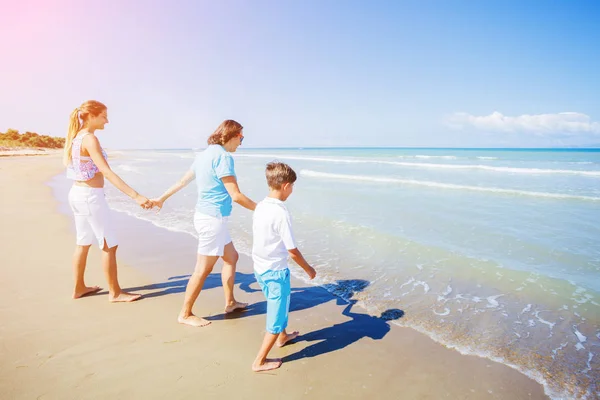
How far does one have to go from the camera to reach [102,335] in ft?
10.8

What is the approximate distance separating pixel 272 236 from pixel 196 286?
4.42 ft

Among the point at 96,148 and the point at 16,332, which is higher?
the point at 96,148

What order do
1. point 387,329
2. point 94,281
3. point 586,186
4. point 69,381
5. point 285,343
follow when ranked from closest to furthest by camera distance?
point 69,381 → point 285,343 → point 387,329 → point 94,281 → point 586,186

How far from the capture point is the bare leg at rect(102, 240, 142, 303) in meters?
3.91

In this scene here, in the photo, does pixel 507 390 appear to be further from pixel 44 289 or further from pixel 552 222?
pixel 552 222

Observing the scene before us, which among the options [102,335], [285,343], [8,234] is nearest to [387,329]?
[285,343]

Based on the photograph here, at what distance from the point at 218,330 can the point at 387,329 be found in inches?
70.4

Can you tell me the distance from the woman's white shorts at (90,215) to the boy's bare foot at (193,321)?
1.24m

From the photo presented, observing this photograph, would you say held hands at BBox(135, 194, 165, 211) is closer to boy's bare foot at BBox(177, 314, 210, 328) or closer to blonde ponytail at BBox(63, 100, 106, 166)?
blonde ponytail at BBox(63, 100, 106, 166)

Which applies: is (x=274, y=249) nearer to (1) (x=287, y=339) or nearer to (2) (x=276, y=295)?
(2) (x=276, y=295)

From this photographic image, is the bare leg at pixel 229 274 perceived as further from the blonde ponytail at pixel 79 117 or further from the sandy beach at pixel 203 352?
the blonde ponytail at pixel 79 117

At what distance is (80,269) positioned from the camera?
399 cm

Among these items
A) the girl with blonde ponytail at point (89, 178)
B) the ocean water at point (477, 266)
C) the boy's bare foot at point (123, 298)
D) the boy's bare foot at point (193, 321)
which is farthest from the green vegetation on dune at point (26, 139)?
the boy's bare foot at point (193, 321)

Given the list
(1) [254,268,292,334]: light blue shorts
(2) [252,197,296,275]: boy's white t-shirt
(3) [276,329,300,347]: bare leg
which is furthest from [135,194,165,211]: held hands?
(3) [276,329,300,347]: bare leg
